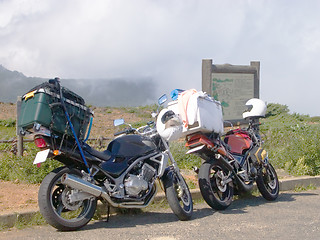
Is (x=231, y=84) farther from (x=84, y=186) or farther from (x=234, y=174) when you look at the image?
(x=84, y=186)

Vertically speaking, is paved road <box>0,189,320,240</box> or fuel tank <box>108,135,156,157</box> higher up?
fuel tank <box>108,135,156,157</box>

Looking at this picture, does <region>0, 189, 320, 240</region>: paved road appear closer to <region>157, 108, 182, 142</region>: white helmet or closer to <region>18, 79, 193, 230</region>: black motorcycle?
<region>18, 79, 193, 230</region>: black motorcycle

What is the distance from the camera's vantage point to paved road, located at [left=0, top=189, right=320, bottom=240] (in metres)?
5.53

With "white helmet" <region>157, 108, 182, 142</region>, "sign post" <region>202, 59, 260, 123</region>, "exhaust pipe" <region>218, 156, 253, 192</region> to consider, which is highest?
"sign post" <region>202, 59, 260, 123</region>

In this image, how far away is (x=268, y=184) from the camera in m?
→ 8.26

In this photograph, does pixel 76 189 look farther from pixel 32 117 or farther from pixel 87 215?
pixel 32 117

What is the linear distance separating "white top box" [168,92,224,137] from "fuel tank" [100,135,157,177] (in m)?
0.56

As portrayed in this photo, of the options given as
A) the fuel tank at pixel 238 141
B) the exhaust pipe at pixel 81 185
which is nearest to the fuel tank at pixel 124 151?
the exhaust pipe at pixel 81 185

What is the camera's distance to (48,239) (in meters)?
5.27

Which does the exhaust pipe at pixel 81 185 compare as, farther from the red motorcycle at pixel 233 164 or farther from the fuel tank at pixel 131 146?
the red motorcycle at pixel 233 164

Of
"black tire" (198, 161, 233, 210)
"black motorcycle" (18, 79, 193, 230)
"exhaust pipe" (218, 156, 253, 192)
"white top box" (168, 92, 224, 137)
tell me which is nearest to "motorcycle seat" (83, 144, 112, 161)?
"black motorcycle" (18, 79, 193, 230)

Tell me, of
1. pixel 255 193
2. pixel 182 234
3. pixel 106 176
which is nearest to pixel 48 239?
pixel 106 176

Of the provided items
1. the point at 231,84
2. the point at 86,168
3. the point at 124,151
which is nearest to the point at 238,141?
the point at 231,84

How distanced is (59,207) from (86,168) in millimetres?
567
